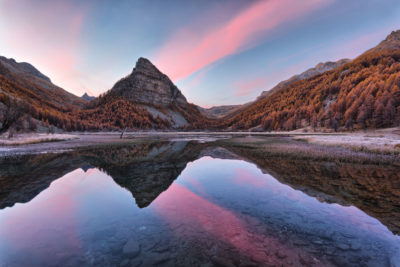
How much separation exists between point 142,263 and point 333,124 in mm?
120061

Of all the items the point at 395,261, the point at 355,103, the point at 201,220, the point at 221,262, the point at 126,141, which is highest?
the point at 355,103

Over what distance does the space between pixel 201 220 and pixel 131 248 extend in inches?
117

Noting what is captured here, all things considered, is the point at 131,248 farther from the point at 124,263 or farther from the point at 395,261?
the point at 395,261

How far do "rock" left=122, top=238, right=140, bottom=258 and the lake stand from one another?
0.04m

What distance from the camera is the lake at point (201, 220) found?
5.21 m

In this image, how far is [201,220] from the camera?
756cm

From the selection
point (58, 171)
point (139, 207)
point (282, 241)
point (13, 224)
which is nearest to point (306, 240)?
point (282, 241)

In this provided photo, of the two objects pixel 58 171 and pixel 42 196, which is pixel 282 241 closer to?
pixel 42 196

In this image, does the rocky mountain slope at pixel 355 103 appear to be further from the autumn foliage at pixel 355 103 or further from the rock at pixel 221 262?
the rock at pixel 221 262

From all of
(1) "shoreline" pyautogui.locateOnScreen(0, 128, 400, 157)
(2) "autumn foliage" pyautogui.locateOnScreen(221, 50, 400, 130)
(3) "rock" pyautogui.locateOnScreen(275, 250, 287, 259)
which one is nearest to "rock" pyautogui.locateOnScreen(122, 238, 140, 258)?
(3) "rock" pyautogui.locateOnScreen(275, 250, 287, 259)

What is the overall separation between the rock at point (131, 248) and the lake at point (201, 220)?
0.04 meters

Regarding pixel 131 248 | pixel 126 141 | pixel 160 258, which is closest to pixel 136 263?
pixel 160 258

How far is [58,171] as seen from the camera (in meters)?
16.4

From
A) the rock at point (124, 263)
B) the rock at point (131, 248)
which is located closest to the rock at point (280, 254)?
the rock at point (131, 248)
